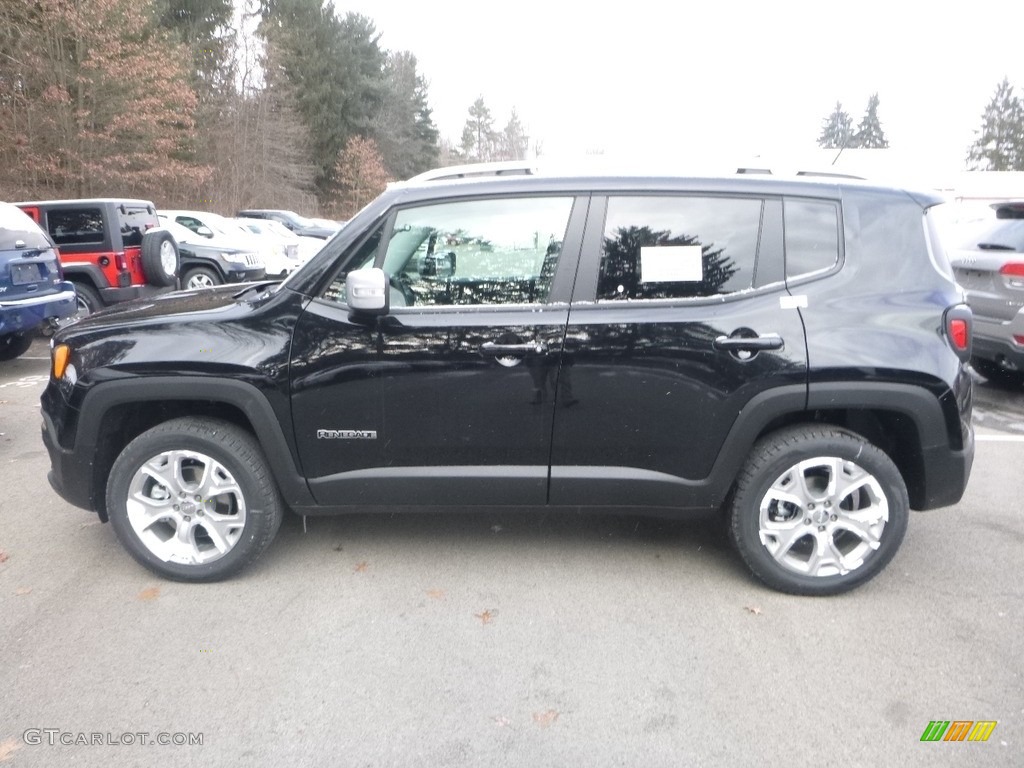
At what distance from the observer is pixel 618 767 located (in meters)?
2.71

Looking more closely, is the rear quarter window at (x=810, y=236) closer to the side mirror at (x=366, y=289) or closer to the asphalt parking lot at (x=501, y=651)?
the asphalt parking lot at (x=501, y=651)

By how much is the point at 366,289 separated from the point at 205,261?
12989 millimetres

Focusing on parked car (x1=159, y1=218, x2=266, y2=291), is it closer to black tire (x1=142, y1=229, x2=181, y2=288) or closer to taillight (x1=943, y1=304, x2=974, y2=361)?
black tire (x1=142, y1=229, x2=181, y2=288)

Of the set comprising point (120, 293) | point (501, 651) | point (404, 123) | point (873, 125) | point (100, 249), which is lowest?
point (120, 293)

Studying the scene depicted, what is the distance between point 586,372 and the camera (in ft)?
12.0

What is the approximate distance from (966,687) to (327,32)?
49.8 m

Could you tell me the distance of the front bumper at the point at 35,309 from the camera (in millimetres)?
8117

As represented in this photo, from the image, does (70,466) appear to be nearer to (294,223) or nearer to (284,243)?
(284,243)

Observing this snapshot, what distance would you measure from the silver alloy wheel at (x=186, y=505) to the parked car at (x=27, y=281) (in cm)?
531

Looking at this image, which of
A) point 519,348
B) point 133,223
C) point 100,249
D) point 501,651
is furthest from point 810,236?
point 133,223

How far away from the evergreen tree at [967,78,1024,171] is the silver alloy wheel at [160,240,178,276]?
55.8 meters

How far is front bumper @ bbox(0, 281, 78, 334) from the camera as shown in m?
8.12

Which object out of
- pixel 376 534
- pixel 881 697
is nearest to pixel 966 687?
pixel 881 697

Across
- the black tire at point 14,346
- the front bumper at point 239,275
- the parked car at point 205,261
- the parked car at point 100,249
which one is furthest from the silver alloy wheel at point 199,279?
the black tire at point 14,346
